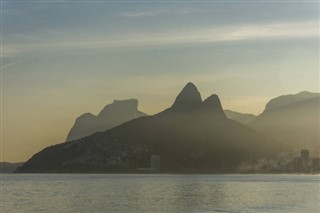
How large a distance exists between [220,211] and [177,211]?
Result: 8033 mm

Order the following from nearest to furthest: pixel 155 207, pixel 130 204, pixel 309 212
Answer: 1. pixel 309 212
2. pixel 155 207
3. pixel 130 204

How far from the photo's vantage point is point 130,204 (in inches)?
4958

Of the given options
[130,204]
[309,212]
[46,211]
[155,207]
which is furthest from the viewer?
[130,204]

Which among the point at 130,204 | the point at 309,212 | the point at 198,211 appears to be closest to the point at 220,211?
the point at 198,211

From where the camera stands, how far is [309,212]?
10275 centimetres

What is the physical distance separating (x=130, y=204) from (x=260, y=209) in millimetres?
29243

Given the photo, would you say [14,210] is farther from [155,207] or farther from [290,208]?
[290,208]

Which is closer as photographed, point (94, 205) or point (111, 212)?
point (111, 212)

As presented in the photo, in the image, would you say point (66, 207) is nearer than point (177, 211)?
No

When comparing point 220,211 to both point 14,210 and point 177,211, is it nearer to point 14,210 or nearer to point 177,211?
point 177,211

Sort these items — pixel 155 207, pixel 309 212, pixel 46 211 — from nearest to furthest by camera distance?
pixel 309 212 → pixel 46 211 → pixel 155 207

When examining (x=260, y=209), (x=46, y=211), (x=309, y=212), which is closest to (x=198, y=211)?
(x=260, y=209)

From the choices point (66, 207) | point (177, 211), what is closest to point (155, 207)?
point (177, 211)

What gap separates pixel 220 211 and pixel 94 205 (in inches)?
1200
